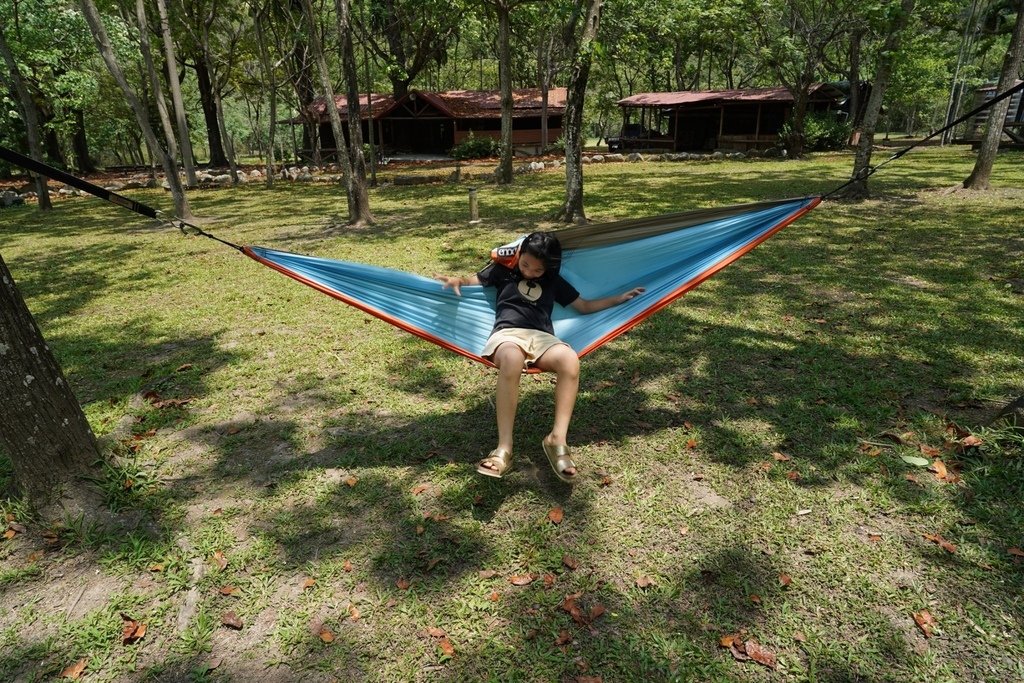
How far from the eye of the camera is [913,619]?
1.94m

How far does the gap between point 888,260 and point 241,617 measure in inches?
251

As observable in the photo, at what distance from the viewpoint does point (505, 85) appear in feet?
43.4

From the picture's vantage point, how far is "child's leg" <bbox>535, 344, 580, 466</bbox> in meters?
2.56

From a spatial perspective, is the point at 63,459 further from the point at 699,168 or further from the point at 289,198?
the point at 699,168

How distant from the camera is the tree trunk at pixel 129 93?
8414 millimetres

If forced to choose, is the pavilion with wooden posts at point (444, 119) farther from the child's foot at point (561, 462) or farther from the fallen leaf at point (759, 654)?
the fallen leaf at point (759, 654)

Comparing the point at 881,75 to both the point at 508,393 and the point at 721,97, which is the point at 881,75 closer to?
the point at 508,393

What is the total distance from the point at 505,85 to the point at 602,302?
1161 centimetres

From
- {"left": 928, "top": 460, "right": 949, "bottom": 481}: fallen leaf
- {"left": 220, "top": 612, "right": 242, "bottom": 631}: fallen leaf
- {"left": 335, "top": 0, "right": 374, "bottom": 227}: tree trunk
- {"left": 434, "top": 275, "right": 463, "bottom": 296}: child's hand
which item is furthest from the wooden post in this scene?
{"left": 220, "top": 612, "right": 242, "bottom": 631}: fallen leaf

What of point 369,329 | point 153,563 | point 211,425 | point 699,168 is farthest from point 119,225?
point 699,168

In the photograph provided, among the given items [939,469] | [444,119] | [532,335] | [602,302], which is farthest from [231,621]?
[444,119]

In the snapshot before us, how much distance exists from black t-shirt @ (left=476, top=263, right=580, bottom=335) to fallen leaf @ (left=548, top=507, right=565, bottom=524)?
0.82 metres

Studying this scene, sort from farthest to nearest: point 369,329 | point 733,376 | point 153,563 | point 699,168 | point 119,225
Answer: point 699,168, point 119,225, point 369,329, point 733,376, point 153,563

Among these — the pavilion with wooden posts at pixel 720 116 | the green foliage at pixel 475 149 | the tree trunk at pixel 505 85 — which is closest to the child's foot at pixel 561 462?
the tree trunk at pixel 505 85
